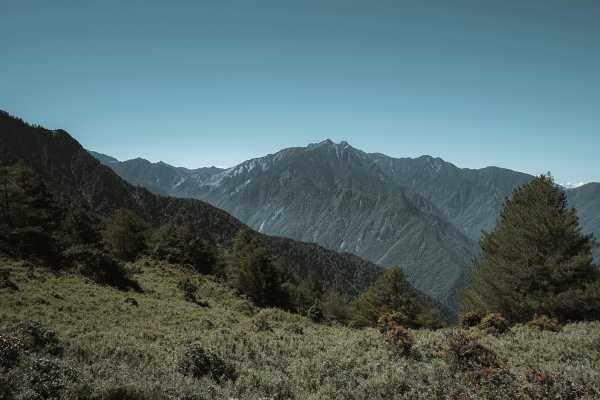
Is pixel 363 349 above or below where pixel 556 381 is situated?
below

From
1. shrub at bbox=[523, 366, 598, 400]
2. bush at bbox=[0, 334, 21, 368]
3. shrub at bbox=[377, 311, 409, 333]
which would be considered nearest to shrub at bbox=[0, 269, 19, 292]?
bush at bbox=[0, 334, 21, 368]

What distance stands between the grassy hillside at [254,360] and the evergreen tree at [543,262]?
7.98 m

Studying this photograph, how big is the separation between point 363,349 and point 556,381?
758cm

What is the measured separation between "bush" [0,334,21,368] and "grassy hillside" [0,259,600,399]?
19 centimetres

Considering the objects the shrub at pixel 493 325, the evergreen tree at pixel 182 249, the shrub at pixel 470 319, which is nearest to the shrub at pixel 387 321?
the shrub at pixel 470 319

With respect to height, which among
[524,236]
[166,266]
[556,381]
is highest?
[524,236]

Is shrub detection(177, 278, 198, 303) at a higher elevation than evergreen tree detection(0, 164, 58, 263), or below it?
below

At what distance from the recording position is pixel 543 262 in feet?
98.0

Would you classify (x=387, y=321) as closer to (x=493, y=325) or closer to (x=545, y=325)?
(x=493, y=325)

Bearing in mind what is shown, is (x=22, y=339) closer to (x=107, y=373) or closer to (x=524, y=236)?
(x=107, y=373)

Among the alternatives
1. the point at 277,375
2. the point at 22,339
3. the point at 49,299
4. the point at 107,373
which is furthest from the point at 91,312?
the point at 277,375

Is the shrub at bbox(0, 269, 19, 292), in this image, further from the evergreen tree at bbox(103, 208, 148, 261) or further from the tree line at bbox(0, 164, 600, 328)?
the evergreen tree at bbox(103, 208, 148, 261)

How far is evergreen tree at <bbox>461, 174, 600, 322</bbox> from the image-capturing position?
2853 cm

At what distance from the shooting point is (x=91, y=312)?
Result: 72.2ft
